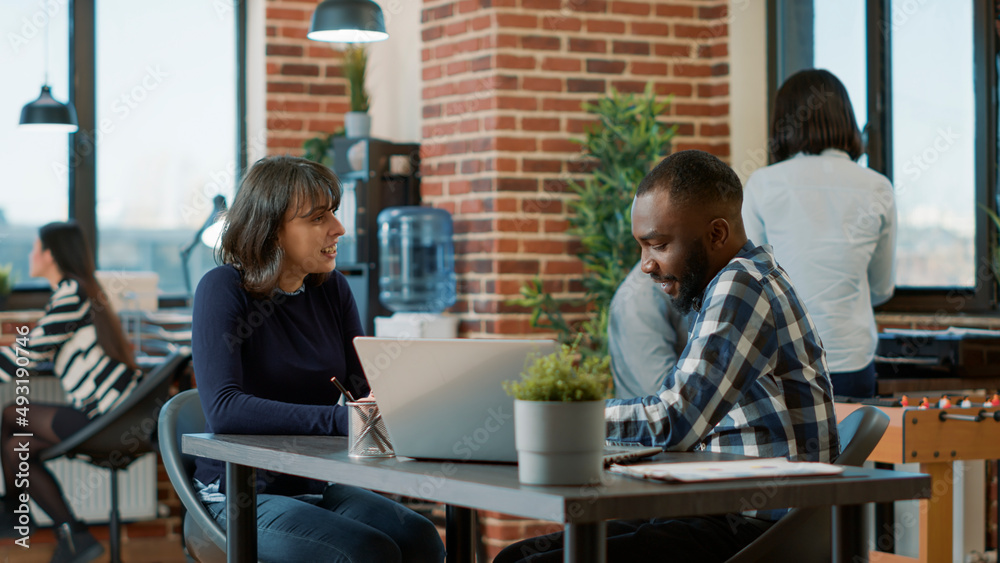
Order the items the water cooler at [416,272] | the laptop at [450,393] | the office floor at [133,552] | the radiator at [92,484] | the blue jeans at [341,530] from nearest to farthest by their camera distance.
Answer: the laptop at [450,393], the blue jeans at [341,530], the water cooler at [416,272], the office floor at [133,552], the radiator at [92,484]

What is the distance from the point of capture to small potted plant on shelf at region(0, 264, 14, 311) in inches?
187

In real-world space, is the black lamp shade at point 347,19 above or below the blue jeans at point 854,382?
above

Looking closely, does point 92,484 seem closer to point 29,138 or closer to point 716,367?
point 29,138

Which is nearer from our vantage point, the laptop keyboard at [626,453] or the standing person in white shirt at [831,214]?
the laptop keyboard at [626,453]

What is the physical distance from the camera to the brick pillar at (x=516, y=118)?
4.09 metres

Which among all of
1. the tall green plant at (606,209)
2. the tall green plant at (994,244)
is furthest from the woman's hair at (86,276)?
the tall green plant at (994,244)

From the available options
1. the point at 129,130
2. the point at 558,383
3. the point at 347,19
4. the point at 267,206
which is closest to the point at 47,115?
the point at 129,130

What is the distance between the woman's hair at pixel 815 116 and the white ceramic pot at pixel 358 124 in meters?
2.00

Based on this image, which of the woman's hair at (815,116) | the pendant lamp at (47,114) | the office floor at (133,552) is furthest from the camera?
the pendant lamp at (47,114)

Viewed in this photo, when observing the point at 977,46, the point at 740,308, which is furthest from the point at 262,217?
the point at 977,46

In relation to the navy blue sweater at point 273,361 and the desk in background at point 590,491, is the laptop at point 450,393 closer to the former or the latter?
the desk in background at point 590,491

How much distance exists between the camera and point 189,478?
2129mm

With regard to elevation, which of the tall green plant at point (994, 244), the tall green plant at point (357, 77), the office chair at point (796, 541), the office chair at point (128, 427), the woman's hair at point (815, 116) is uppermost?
the tall green plant at point (357, 77)

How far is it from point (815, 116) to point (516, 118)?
1.33m
